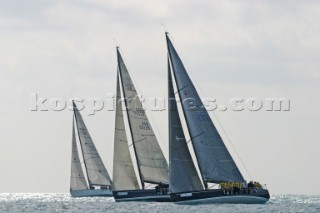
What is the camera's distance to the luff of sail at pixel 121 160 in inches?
3212

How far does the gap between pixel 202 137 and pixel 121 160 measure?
15.0 meters

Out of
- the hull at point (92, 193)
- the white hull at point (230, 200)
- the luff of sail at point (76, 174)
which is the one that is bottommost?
the hull at point (92, 193)

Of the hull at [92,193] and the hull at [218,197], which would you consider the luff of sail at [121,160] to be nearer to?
the hull at [218,197]

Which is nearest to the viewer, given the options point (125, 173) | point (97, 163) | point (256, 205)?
point (256, 205)

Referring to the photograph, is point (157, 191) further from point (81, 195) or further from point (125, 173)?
point (81, 195)

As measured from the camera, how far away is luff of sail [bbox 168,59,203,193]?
6894 cm

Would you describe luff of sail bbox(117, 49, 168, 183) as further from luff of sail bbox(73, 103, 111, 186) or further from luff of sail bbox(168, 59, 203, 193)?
luff of sail bbox(73, 103, 111, 186)

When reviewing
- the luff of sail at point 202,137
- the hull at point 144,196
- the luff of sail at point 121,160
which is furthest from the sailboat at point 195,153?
the luff of sail at point 121,160

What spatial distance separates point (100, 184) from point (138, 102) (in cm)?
3425

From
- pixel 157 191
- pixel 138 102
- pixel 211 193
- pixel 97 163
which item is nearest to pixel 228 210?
pixel 211 193

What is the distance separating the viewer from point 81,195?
114812mm

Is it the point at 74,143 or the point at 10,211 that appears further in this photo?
the point at 74,143

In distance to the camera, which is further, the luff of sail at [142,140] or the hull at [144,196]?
the luff of sail at [142,140]

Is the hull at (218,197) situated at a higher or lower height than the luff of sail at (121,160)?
lower
